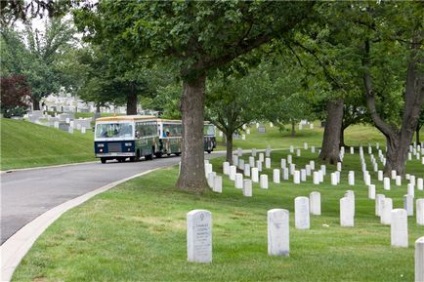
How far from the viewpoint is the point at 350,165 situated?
134 feet

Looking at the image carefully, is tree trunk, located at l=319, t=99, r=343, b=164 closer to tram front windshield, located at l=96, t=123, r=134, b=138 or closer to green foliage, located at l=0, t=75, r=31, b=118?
tram front windshield, located at l=96, t=123, r=134, b=138

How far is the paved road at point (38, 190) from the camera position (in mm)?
13195

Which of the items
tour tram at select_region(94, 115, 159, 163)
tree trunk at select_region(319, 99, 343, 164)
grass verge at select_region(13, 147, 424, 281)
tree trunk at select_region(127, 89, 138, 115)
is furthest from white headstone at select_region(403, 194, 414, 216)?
tree trunk at select_region(127, 89, 138, 115)

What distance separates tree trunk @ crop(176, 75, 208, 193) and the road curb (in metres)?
4.58

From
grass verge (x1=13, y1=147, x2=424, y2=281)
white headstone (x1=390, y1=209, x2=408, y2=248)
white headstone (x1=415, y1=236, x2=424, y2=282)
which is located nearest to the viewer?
white headstone (x1=415, y1=236, x2=424, y2=282)

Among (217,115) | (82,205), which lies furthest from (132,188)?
(217,115)

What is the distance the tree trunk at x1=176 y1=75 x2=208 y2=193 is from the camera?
19.4 m

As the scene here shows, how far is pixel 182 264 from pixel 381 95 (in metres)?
32.1

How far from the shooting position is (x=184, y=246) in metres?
10.5

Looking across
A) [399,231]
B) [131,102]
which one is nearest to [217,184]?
[399,231]

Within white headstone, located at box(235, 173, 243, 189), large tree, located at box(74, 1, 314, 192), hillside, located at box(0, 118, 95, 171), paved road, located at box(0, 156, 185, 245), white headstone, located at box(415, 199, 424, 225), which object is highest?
large tree, located at box(74, 1, 314, 192)

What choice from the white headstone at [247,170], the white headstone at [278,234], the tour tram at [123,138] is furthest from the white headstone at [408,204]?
the tour tram at [123,138]

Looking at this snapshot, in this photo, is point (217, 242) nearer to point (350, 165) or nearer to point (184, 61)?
point (184, 61)

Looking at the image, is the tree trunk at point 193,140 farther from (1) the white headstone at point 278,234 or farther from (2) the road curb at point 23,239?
(1) the white headstone at point 278,234
